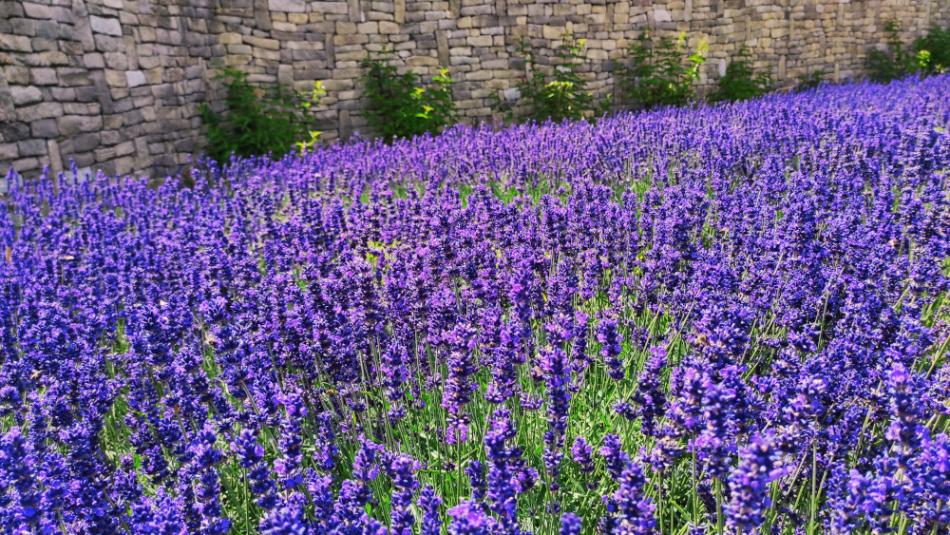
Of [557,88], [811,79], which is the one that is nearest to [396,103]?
[557,88]

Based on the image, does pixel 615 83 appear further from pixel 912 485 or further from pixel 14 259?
pixel 912 485

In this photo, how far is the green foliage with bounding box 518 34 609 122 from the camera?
1159 centimetres

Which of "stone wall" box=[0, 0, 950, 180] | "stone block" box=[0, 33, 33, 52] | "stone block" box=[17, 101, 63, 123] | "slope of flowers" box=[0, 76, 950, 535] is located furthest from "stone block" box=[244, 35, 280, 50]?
"slope of flowers" box=[0, 76, 950, 535]

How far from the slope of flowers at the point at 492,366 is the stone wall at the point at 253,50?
96.2 inches

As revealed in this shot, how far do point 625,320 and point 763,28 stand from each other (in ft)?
45.4

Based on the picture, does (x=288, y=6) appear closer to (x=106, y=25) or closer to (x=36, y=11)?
(x=106, y=25)

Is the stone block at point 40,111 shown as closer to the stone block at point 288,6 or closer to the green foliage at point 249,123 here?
the green foliage at point 249,123

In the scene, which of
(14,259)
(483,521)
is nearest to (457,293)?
(483,521)

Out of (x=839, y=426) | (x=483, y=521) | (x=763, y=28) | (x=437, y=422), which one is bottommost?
(x=437, y=422)

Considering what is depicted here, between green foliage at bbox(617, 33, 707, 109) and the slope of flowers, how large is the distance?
24.6 feet

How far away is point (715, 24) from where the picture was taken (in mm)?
14219

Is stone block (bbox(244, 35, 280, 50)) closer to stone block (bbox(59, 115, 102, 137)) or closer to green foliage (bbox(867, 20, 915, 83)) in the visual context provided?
stone block (bbox(59, 115, 102, 137))

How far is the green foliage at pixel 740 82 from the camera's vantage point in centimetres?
1382

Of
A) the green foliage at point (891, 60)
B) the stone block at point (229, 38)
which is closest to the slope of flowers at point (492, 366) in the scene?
the stone block at point (229, 38)
